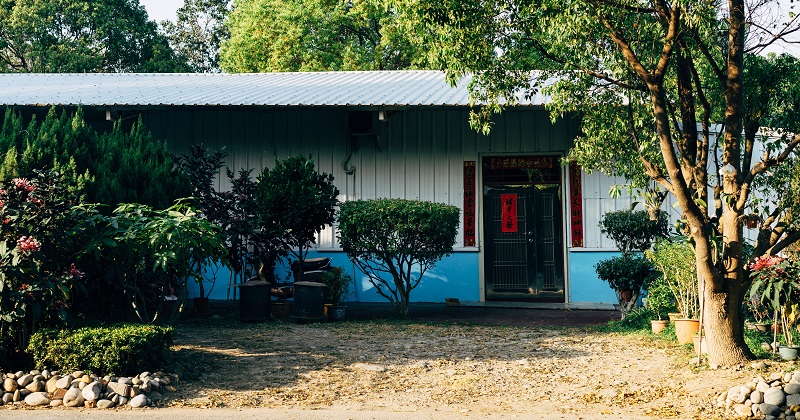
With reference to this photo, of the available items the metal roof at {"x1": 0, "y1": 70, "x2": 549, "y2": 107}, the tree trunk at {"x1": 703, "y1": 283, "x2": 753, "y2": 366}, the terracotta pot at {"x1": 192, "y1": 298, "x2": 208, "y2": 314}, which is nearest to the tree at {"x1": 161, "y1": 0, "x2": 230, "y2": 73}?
the metal roof at {"x1": 0, "y1": 70, "x2": 549, "y2": 107}

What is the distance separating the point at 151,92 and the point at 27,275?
730cm

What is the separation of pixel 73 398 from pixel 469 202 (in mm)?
8240

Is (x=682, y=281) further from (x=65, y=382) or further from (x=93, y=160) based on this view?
(x=93, y=160)

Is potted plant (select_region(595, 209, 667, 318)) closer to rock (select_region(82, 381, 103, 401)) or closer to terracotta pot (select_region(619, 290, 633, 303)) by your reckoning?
terracotta pot (select_region(619, 290, 633, 303))

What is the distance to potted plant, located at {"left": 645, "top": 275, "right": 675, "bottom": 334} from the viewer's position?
9.95 m

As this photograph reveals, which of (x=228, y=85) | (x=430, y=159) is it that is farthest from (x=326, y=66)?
(x=430, y=159)

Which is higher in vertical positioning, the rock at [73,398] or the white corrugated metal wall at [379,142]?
the white corrugated metal wall at [379,142]

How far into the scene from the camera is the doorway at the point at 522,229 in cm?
1380

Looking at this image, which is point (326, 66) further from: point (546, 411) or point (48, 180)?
point (546, 411)

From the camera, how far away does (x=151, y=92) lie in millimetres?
14031

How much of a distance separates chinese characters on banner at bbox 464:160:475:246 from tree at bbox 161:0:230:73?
2470 centimetres

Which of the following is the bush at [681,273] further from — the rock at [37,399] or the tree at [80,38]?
the tree at [80,38]

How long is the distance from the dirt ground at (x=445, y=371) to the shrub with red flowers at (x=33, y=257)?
139 cm

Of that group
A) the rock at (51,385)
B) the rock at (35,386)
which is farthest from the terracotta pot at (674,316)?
the rock at (35,386)
